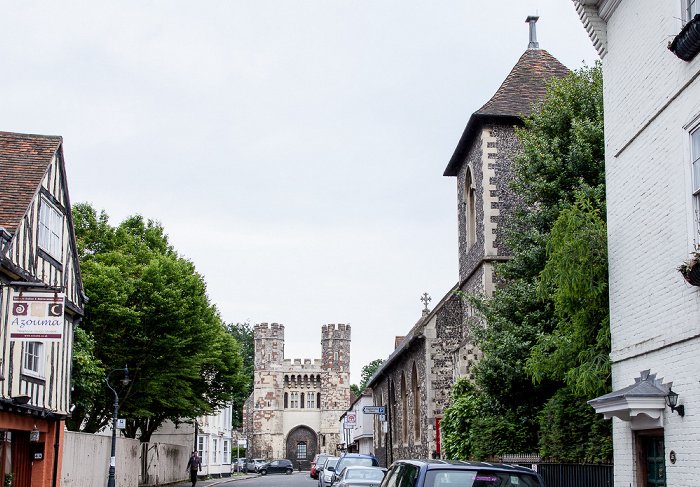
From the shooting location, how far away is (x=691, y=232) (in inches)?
364

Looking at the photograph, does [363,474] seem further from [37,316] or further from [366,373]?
[366,373]

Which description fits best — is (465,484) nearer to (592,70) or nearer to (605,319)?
(605,319)

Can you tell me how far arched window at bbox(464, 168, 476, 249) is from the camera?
26828mm

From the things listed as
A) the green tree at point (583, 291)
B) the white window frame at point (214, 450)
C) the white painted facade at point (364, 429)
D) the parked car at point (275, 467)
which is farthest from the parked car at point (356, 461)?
the parked car at point (275, 467)

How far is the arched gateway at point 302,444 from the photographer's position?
94562 millimetres

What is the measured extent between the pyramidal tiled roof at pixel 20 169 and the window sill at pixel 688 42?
481 inches

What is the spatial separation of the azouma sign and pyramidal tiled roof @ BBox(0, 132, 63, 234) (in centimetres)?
162

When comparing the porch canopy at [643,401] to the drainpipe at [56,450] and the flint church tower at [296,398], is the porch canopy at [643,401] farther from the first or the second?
the flint church tower at [296,398]

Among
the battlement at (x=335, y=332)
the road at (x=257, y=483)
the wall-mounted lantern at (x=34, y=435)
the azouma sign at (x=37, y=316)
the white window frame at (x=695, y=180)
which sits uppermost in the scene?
the battlement at (x=335, y=332)

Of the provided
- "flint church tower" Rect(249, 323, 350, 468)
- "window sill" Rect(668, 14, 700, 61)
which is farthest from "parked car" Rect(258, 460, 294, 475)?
"window sill" Rect(668, 14, 700, 61)

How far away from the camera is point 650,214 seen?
1045cm

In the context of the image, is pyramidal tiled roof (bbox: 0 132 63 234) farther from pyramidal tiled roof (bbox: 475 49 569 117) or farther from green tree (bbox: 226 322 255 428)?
green tree (bbox: 226 322 255 428)

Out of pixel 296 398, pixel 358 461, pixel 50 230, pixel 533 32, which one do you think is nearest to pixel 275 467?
pixel 296 398

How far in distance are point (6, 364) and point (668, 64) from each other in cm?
1302
